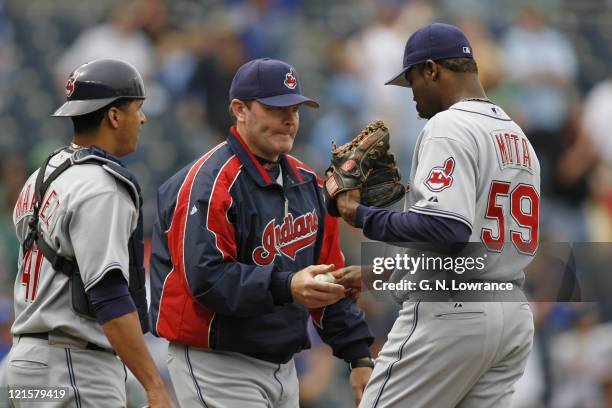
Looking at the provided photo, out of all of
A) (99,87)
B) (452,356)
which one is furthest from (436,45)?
(99,87)

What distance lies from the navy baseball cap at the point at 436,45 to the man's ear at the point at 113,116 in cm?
109

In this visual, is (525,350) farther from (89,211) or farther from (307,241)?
(89,211)

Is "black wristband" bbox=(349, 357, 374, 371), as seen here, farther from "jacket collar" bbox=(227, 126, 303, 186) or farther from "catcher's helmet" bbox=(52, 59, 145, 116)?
"catcher's helmet" bbox=(52, 59, 145, 116)

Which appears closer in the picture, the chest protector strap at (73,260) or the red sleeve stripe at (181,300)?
the chest protector strap at (73,260)

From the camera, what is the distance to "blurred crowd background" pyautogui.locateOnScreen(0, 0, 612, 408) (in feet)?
32.3

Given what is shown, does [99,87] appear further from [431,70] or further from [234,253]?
[431,70]

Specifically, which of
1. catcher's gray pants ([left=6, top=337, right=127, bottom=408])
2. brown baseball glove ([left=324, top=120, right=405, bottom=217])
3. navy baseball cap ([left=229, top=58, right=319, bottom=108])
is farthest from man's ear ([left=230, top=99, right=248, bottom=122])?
catcher's gray pants ([left=6, top=337, right=127, bottom=408])

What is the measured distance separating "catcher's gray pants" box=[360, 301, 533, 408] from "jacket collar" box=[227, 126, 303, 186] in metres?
0.78

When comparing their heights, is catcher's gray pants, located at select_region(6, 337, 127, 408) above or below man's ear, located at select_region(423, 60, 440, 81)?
below

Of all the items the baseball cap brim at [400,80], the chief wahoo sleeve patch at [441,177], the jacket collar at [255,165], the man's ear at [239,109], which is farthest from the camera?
the man's ear at [239,109]

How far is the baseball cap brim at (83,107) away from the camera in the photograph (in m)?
3.88

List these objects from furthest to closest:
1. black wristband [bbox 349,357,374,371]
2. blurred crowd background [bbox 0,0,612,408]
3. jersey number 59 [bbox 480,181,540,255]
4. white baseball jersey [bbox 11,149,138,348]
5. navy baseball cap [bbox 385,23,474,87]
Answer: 1. blurred crowd background [bbox 0,0,612,408]
2. black wristband [bbox 349,357,374,371]
3. navy baseball cap [bbox 385,23,474,87]
4. jersey number 59 [bbox 480,181,540,255]
5. white baseball jersey [bbox 11,149,138,348]

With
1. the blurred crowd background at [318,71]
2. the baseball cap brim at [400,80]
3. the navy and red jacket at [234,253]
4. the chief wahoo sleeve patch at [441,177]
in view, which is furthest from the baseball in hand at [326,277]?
the blurred crowd background at [318,71]

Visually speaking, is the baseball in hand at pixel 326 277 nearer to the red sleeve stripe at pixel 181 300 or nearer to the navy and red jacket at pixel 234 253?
the navy and red jacket at pixel 234 253
